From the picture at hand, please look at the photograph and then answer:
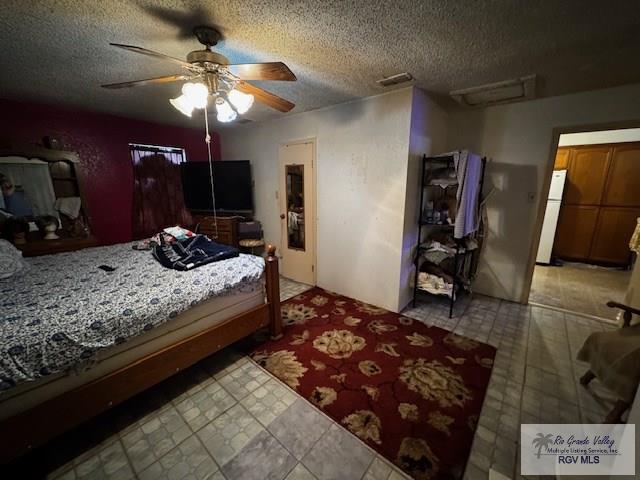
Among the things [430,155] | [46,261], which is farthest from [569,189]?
[46,261]

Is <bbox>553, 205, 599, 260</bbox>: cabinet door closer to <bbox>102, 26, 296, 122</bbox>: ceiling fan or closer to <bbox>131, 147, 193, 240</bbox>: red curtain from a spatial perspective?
<bbox>102, 26, 296, 122</bbox>: ceiling fan

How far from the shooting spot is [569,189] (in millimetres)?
4398

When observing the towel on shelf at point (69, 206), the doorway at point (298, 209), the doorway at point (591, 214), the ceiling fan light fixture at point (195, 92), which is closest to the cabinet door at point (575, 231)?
the doorway at point (591, 214)

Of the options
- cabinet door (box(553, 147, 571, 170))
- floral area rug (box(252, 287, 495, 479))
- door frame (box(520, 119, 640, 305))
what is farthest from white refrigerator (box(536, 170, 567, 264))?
floral area rug (box(252, 287, 495, 479))

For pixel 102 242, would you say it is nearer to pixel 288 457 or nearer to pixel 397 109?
pixel 288 457

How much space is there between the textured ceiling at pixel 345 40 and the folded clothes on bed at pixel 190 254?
1.44 meters

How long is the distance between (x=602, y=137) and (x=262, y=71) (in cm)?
548

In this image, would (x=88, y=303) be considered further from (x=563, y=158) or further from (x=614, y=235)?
(x=614, y=235)

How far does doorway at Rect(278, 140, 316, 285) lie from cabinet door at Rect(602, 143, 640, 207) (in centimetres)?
481

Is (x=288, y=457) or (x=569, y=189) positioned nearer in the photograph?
(x=288, y=457)

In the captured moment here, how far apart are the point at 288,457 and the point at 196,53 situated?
88.4 inches

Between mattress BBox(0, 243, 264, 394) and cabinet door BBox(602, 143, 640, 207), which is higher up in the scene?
cabinet door BBox(602, 143, 640, 207)

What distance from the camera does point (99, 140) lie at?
3.28m

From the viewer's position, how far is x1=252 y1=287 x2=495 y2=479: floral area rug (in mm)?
1389
